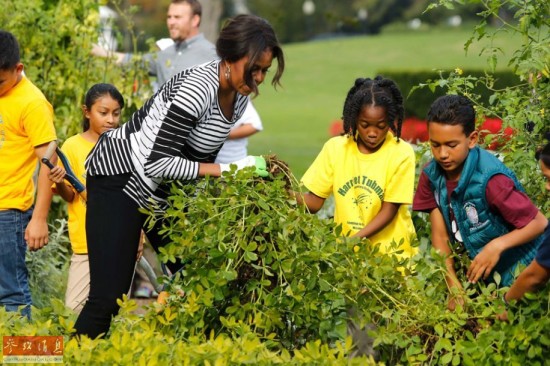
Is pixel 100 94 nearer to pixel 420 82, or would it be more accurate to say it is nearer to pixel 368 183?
pixel 368 183

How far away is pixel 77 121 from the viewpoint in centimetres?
745

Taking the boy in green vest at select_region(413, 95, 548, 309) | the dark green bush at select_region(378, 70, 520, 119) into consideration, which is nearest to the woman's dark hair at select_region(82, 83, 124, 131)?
the boy in green vest at select_region(413, 95, 548, 309)

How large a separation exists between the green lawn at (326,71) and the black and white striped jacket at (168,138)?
549 inches

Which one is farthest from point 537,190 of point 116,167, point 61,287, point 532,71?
point 61,287

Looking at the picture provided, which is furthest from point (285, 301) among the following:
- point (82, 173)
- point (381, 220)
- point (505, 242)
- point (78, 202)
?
point (82, 173)

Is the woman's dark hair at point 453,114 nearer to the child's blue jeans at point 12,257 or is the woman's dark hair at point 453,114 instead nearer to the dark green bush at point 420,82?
the child's blue jeans at point 12,257

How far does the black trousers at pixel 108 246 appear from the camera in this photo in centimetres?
475

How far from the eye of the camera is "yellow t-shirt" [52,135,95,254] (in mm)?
5887

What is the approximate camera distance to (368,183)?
201 inches

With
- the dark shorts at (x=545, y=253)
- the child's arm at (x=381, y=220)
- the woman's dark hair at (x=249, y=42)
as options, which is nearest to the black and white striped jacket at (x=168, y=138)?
the woman's dark hair at (x=249, y=42)

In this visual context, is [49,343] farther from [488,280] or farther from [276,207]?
[488,280]

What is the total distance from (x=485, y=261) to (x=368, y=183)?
0.88 meters

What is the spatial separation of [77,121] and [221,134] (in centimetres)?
293

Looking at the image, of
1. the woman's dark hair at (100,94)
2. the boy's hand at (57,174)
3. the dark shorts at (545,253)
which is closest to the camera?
the dark shorts at (545,253)
